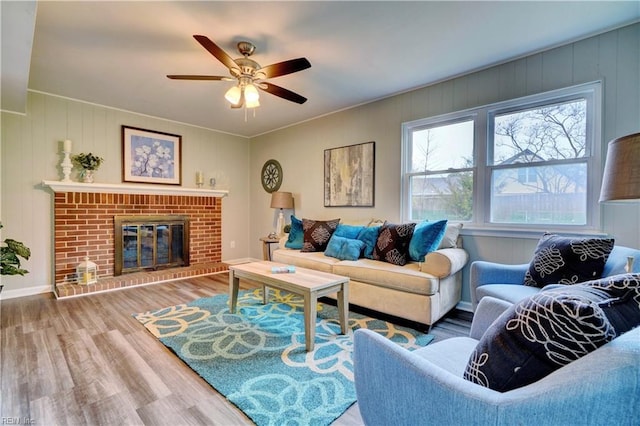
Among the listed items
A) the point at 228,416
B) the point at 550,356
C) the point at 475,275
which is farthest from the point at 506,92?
the point at 228,416

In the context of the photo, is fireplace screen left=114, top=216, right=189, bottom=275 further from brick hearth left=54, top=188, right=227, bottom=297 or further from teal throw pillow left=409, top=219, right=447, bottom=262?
teal throw pillow left=409, top=219, right=447, bottom=262

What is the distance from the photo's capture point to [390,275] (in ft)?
8.48

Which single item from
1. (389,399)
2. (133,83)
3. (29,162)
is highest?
(133,83)

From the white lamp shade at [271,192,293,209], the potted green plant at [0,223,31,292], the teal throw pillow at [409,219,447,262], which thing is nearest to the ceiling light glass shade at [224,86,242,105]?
the potted green plant at [0,223,31,292]

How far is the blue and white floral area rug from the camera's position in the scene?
154cm

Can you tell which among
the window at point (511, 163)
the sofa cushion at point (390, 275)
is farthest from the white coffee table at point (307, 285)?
the window at point (511, 163)

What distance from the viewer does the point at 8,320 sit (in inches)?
104

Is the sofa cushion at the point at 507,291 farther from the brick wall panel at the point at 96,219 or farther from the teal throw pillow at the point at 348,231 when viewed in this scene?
the brick wall panel at the point at 96,219

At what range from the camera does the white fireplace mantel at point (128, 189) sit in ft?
11.5

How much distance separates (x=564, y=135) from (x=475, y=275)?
59.4 inches

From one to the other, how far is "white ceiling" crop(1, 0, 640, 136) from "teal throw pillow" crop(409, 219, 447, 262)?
1559mm

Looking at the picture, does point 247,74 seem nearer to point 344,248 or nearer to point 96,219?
point 344,248

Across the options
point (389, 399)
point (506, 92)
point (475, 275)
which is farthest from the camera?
point (506, 92)

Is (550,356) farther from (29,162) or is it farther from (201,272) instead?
(29,162)
